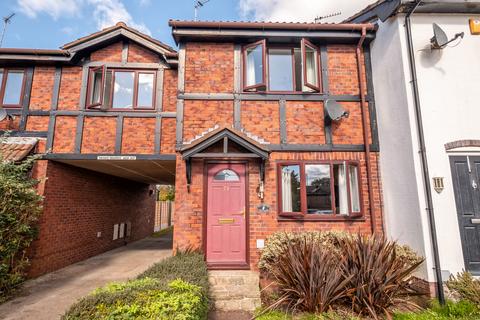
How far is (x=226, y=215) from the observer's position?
5922 mm

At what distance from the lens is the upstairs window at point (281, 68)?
6328 mm

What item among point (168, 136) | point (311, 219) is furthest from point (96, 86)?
point (311, 219)

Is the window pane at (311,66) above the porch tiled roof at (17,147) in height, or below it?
above

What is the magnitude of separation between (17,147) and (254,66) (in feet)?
21.5

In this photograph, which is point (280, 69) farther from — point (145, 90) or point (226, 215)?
point (226, 215)

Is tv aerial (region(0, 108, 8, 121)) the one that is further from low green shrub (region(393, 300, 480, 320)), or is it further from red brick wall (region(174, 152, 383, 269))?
low green shrub (region(393, 300, 480, 320))

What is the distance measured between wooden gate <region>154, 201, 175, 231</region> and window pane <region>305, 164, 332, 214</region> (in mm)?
13034

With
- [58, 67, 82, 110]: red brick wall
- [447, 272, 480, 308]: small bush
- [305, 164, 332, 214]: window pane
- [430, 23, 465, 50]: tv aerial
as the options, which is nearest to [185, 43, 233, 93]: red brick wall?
[305, 164, 332, 214]: window pane

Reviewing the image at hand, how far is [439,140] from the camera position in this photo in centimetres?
509

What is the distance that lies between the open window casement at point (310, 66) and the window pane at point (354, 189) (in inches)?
87.5

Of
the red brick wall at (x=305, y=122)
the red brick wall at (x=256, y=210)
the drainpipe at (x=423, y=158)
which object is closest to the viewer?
the drainpipe at (x=423, y=158)

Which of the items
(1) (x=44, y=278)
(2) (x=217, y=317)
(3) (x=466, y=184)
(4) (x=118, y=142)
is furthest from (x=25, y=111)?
(3) (x=466, y=184)

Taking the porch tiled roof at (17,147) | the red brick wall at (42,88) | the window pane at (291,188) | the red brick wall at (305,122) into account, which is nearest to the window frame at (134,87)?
the red brick wall at (42,88)

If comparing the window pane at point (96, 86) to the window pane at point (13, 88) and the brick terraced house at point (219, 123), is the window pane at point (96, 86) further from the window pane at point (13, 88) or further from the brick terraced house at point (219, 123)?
the window pane at point (13, 88)
